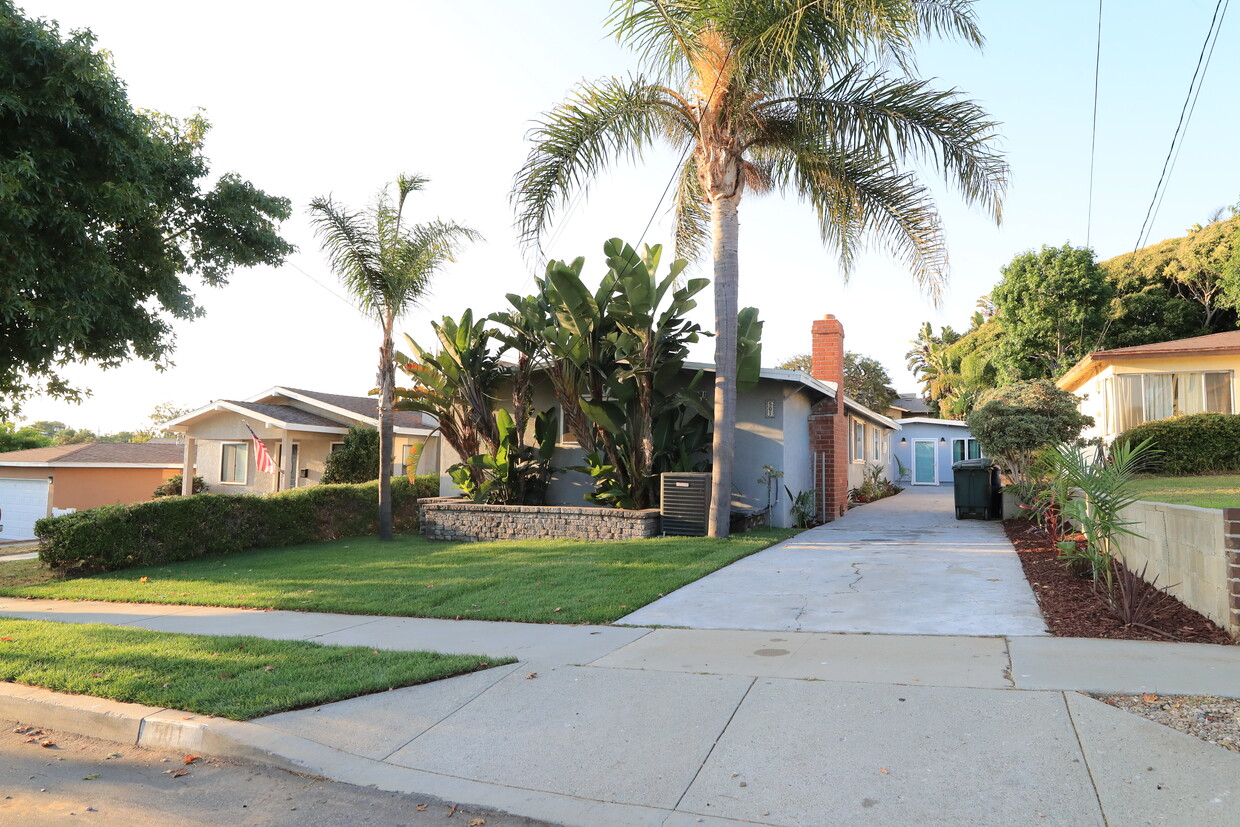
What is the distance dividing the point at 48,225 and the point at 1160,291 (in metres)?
34.9

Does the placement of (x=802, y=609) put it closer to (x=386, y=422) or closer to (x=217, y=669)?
(x=217, y=669)

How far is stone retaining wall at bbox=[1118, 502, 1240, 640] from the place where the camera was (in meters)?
5.76

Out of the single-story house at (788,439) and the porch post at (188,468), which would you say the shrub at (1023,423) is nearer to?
the single-story house at (788,439)

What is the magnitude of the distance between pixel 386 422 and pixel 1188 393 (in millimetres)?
18782

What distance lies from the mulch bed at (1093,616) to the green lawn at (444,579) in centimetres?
388

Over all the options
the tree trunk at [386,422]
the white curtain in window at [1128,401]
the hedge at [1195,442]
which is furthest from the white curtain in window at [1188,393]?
the tree trunk at [386,422]

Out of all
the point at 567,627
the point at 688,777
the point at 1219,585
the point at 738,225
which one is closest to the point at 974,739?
the point at 688,777

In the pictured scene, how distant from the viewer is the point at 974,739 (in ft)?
14.1

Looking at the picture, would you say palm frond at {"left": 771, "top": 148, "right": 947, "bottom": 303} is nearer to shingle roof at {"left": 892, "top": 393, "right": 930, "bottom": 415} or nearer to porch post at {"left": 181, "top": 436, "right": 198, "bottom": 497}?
porch post at {"left": 181, "top": 436, "right": 198, "bottom": 497}

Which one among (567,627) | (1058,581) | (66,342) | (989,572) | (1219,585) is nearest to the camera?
(1219,585)

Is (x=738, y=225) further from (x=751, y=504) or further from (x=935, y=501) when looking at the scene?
(x=935, y=501)

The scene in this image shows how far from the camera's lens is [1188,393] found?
1898 cm

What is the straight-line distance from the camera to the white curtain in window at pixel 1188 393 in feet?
62.0

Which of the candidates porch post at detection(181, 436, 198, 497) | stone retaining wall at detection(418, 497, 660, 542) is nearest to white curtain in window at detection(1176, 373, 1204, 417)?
stone retaining wall at detection(418, 497, 660, 542)
